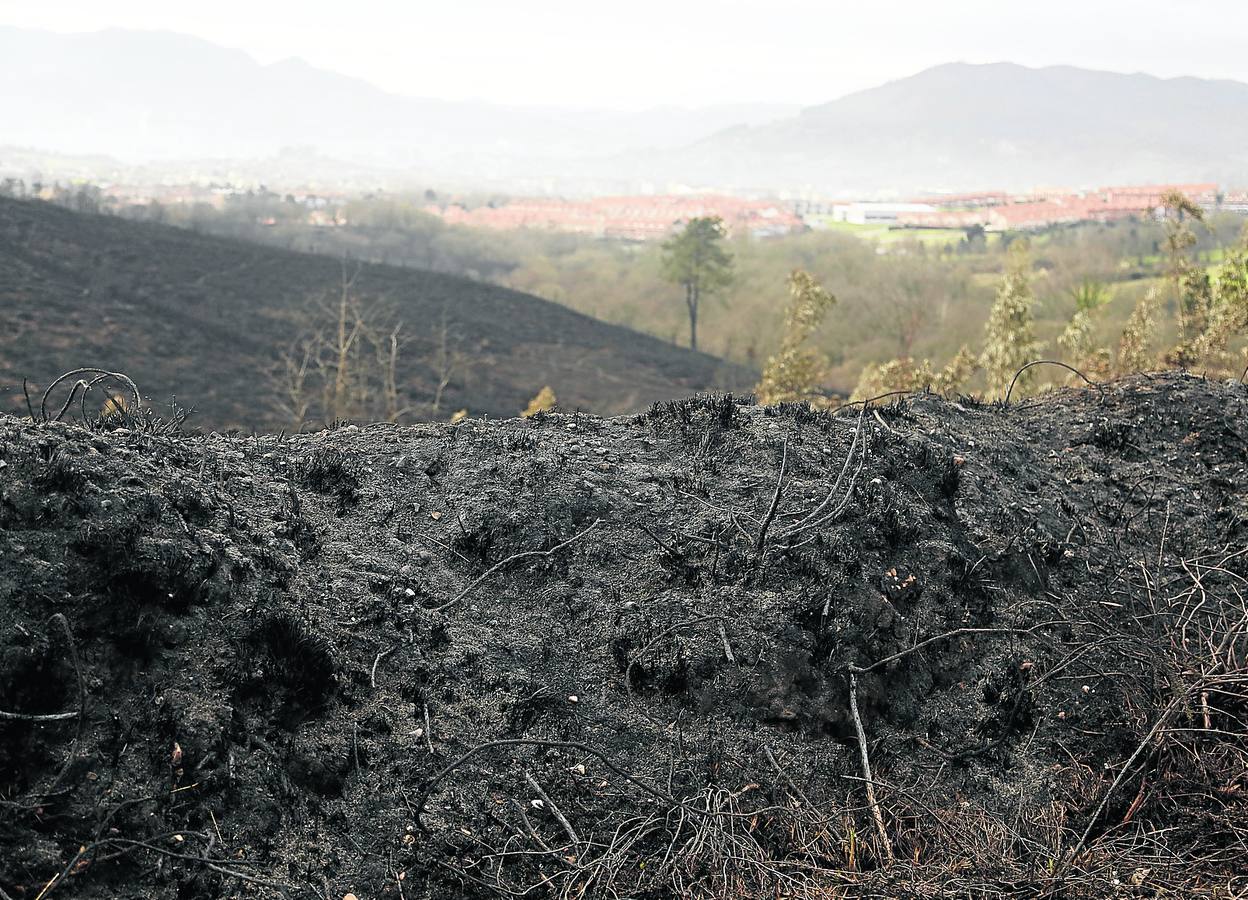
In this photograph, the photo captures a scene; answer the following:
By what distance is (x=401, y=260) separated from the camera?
214 ft

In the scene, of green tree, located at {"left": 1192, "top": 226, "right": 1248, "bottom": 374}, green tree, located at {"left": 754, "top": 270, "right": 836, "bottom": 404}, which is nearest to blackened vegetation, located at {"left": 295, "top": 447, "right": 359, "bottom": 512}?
green tree, located at {"left": 1192, "top": 226, "right": 1248, "bottom": 374}

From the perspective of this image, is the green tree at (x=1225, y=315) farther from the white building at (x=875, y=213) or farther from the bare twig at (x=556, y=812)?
the white building at (x=875, y=213)

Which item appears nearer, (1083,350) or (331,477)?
(331,477)

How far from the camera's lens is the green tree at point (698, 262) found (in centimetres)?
5366

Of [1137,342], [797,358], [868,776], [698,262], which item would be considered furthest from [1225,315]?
[698,262]

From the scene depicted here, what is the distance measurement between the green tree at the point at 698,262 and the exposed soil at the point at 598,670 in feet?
158

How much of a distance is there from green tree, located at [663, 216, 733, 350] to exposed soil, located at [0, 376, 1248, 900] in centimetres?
4827

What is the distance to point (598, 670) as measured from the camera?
4207mm

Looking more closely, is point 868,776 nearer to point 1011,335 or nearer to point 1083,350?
point 1011,335

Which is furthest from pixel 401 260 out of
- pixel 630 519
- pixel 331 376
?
pixel 630 519

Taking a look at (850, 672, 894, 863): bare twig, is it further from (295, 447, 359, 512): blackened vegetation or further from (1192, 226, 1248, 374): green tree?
(1192, 226, 1248, 374): green tree

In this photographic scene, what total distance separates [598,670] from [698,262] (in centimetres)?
5118

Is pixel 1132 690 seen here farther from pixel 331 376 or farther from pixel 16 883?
pixel 331 376

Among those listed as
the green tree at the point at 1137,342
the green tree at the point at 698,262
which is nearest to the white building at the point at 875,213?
the green tree at the point at 698,262
